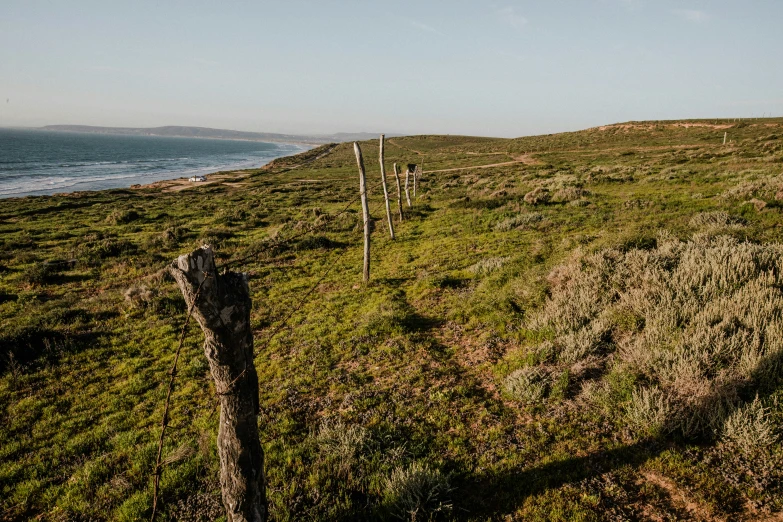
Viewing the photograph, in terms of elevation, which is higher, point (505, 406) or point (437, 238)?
point (437, 238)

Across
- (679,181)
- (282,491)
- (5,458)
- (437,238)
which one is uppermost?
(679,181)

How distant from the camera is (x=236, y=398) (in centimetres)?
370

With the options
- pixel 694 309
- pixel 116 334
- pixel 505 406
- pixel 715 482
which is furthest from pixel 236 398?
pixel 116 334

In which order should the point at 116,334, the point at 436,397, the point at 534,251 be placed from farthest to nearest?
the point at 534,251 < the point at 116,334 < the point at 436,397

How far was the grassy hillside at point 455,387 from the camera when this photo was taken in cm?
461

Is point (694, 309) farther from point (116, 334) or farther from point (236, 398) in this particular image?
point (116, 334)

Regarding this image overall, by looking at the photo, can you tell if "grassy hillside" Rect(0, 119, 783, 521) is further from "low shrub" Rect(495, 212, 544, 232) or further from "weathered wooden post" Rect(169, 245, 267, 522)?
"low shrub" Rect(495, 212, 544, 232)

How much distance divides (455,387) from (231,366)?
446 cm

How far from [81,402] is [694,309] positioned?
1240 cm

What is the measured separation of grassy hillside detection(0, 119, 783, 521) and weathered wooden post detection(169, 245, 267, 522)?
97 centimetres

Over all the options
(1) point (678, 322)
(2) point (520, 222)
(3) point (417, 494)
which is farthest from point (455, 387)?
(2) point (520, 222)

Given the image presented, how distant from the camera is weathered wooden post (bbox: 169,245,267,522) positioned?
3184 millimetres

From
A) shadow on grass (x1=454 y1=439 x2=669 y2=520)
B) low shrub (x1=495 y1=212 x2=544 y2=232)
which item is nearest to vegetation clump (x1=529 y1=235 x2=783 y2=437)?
shadow on grass (x1=454 y1=439 x2=669 y2=520)

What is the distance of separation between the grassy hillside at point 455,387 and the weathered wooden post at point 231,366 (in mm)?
974
